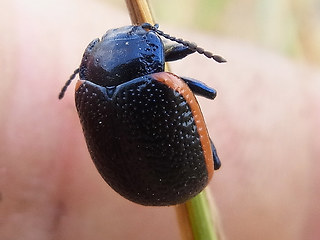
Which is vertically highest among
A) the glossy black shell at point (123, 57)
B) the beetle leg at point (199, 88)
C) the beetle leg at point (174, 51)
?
the glossy black shell at point (123, 57)

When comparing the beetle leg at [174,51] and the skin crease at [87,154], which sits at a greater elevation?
the beetle leg at [174,51]

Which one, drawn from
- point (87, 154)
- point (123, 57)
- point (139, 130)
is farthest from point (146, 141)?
point (87, 154)

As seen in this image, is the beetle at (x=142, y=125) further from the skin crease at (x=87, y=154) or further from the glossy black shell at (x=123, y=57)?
the skin crease at (x=87, y=154)

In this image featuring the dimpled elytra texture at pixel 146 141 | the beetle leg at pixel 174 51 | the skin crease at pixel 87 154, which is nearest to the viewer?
the dimpled elytra texture at pixel 146 141

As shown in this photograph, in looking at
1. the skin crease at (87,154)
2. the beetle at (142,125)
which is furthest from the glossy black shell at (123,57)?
the skin crease at (87,154)

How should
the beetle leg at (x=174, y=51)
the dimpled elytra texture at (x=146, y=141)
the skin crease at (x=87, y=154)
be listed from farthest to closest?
the skin crease at (x=87, y=154), the beetle leg at (x=174, y=51), the dimpled elytra texture at (x=146, y=141)

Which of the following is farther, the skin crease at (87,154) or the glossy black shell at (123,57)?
the skin crease at (87,154)

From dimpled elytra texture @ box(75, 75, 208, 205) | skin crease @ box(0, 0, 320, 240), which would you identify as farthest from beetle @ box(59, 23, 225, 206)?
skin crease @ box(0, 0, 320, 240)

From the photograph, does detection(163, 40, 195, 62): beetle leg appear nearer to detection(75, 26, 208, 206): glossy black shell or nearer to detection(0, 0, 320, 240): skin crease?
detection(75, 26, 208, 206): glossy black shell

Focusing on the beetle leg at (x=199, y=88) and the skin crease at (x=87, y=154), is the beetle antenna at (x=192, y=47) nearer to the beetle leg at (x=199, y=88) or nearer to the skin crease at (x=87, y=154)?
the beetle leg at (x=199, y=88)

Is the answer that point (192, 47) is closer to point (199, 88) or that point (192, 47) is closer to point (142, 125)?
point (199, 88)
